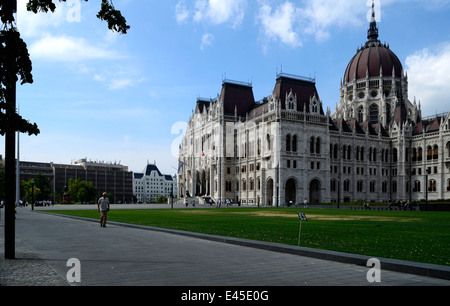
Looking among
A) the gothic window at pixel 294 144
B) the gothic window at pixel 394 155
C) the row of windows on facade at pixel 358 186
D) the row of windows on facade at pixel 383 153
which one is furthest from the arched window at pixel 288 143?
the gothic window at pixel 394 155

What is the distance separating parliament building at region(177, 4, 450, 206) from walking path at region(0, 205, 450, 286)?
59.3 m

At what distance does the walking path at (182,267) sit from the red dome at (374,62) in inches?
3907

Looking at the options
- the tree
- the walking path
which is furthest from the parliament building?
the tree

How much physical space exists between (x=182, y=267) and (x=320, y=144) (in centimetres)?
7630

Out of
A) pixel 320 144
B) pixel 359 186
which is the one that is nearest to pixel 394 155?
pixel 359 186

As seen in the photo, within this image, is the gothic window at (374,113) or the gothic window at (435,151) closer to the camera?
the gothic window at (435,151)

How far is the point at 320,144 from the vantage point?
83.2 meters

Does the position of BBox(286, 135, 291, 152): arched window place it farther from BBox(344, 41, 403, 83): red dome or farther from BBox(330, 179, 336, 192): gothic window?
BBox(344, 41, 403, 83): red dome

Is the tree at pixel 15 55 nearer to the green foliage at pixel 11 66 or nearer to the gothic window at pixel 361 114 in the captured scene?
the green foliage at pixel 11 66

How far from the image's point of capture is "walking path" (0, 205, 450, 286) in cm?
809

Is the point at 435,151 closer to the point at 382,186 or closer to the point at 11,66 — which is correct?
the point at 382,186

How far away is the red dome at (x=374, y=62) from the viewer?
4060 inches
